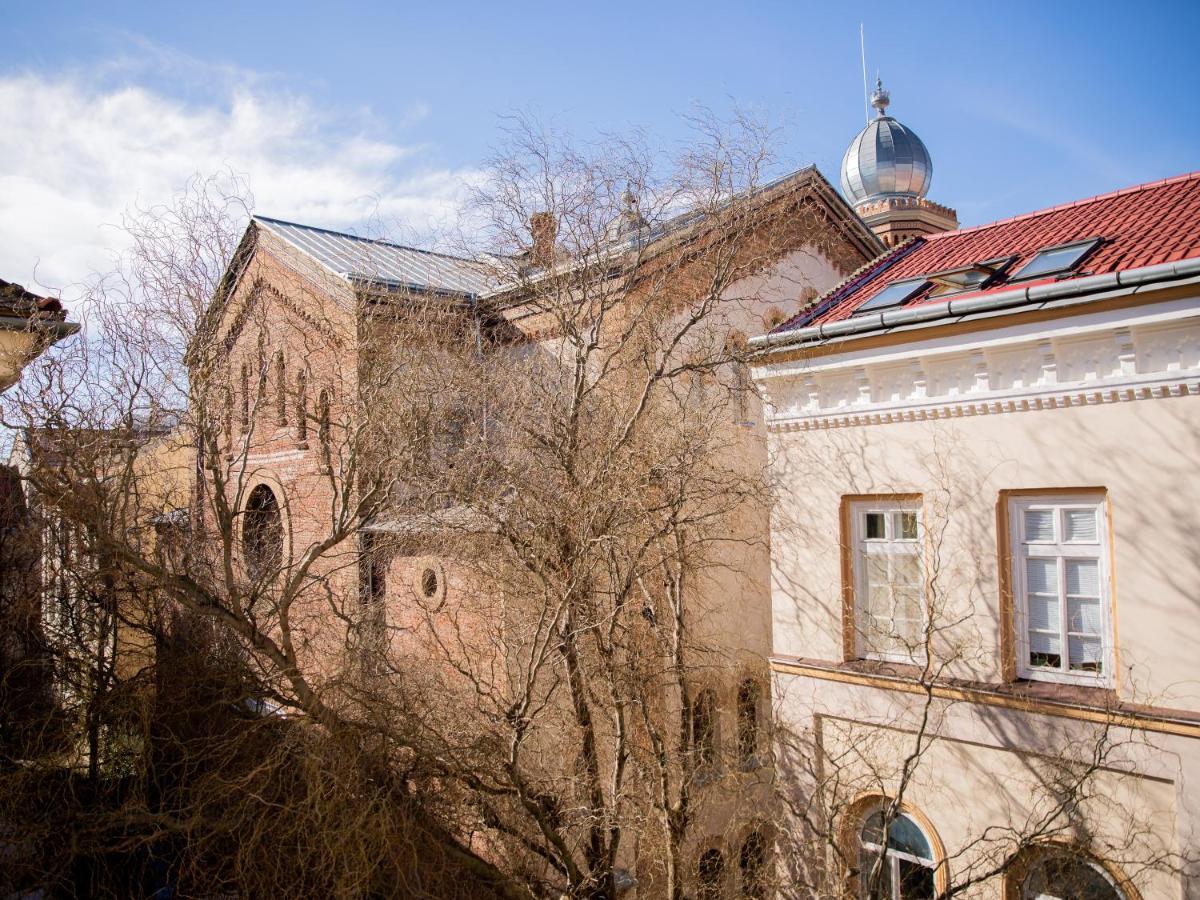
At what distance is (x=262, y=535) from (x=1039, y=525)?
9436mm

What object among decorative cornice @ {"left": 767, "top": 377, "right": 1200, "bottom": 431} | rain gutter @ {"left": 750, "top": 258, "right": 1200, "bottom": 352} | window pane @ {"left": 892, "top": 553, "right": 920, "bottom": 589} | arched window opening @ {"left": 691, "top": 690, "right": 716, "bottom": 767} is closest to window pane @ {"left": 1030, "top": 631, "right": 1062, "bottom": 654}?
window pane @ {"left": 892, "top": 553, "right": 920, "bottom": 589}

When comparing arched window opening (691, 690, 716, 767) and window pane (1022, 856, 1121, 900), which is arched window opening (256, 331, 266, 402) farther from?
window pane (1022, 856, 1121, 900)

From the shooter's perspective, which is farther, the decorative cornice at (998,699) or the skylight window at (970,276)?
the skylight window at (970,276)

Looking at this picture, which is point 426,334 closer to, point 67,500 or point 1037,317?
point 67,500

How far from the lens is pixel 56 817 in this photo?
24.7ft

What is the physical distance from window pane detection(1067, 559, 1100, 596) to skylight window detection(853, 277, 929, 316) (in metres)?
3.25

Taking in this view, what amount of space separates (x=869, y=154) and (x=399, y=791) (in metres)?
22.6

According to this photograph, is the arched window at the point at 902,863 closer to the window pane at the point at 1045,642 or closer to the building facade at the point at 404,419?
the building facade at the point at 404,419

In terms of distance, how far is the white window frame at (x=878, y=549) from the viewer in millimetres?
8914

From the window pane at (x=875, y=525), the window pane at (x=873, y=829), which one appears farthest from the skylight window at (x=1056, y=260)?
the window pane at (x=873, y=829)

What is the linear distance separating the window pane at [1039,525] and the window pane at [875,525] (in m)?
1.43

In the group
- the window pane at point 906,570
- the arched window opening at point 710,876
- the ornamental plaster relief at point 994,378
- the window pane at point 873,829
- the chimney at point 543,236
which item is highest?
the chimney at point 543,236

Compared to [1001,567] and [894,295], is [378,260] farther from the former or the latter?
[1001,567]

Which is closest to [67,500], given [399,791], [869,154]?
[399,791]
